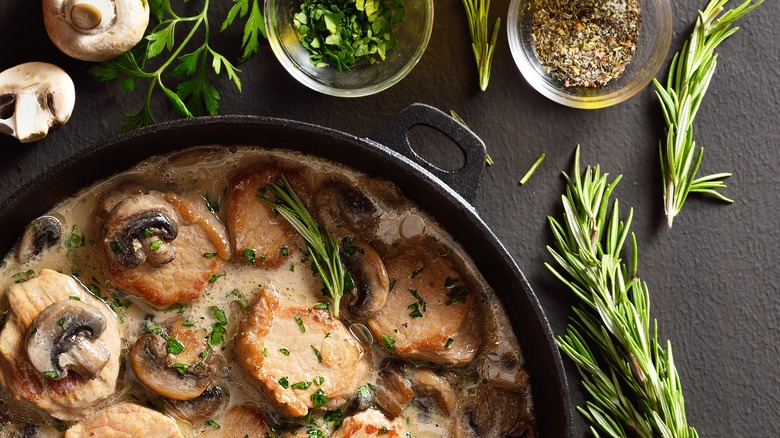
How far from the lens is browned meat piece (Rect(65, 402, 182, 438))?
278 cm

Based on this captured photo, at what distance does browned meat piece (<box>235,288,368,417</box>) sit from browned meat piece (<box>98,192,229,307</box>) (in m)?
0.23

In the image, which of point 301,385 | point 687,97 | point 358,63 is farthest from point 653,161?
point 301,385

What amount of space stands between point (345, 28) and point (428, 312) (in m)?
1.06

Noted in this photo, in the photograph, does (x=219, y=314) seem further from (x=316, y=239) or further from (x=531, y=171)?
(x=531, y=171)

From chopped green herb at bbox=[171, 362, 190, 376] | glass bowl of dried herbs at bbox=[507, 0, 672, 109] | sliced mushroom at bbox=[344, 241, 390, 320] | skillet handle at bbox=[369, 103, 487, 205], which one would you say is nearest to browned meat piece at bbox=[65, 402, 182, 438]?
chopped green herb at bbox=[171, 362, 190, 376]

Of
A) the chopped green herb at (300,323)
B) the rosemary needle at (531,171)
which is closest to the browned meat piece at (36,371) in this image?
the chopped green herb at (300,323)

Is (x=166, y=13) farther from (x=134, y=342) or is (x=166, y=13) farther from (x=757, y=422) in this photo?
A: (x=757, y=422)

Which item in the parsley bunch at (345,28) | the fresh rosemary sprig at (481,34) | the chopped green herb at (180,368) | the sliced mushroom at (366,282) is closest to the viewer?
the chopped green herb at (180,368)

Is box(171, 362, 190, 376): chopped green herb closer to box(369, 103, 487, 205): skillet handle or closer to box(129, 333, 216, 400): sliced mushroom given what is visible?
box(129, 333, 216, 400): sliced mushroom

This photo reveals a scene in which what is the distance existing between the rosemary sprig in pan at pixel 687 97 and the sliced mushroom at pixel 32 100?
2.17 meters

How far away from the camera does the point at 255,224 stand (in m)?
2.88

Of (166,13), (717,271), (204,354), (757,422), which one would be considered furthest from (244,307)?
(757,422)

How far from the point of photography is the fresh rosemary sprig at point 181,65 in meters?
2.89

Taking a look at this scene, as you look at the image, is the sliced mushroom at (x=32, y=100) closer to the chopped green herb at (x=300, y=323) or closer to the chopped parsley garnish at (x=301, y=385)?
the chopped green herb at (x=300, y=323)
